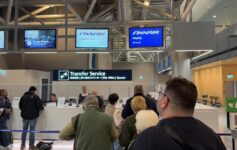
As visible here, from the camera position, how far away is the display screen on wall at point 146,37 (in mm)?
8469

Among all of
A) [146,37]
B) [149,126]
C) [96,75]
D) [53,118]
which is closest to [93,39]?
[146,37]

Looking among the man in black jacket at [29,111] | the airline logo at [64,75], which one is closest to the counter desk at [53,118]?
the man in black jacket at [29,111]

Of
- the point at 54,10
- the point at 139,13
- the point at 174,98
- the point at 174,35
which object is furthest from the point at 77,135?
the point at 139,13

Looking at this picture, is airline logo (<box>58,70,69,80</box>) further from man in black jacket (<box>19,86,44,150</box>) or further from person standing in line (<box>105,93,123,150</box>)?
person standing in line (<box>105,93,123,150</box>)

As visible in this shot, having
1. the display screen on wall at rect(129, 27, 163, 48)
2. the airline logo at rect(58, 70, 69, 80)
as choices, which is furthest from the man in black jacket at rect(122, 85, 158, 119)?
the airline logo at rect(58, 70, 69, 80)

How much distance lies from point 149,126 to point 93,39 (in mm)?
6321

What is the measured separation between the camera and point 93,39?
345 inches

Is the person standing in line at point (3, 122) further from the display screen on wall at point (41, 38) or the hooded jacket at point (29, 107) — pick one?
the display screen on wall at point (41, 38)

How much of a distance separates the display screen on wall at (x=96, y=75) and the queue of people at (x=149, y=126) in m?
6.11

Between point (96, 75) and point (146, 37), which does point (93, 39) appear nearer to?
point (146, 37)

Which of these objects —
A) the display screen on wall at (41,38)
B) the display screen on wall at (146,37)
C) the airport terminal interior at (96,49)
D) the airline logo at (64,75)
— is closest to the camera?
the airport terminal interior at (96,49)

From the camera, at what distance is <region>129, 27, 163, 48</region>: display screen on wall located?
333 inches

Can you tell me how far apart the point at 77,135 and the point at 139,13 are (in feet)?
53.3

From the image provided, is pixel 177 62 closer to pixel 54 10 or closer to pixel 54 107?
pixel 54 107
